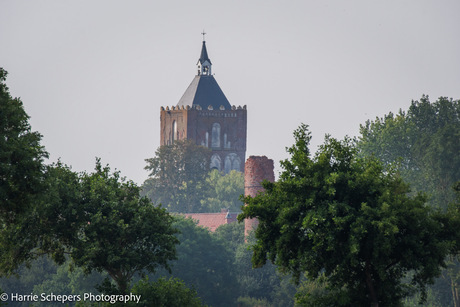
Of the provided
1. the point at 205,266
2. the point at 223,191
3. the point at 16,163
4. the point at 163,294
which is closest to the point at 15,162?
the point at 16,163

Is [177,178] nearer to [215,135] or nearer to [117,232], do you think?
[215,135]

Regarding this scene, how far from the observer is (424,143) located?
3024 inches

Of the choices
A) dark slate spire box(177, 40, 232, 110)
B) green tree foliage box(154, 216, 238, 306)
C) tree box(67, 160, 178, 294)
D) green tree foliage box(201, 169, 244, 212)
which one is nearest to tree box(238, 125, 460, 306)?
tree box(67, 160, 178, 294)

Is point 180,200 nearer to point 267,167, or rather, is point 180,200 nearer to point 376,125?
point 376,125

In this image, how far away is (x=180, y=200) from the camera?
107 meters

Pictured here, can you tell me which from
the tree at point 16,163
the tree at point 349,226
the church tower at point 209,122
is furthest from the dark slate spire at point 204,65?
the tree at point 16,163

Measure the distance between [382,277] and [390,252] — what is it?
2.92ft

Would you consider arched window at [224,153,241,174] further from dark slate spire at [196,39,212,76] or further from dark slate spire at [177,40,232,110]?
dark slate spire at [196,39,212,76]

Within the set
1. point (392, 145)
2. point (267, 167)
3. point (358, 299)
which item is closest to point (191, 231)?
point (267, 167)

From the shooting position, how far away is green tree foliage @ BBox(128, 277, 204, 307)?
30.9m

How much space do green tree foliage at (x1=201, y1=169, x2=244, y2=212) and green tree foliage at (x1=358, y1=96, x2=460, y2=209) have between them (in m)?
26.8

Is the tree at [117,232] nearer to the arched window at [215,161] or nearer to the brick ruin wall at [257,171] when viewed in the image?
the brick ruin wall at [257,171]

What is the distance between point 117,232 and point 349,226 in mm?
8976

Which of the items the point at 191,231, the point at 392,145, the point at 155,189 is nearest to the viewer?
the point at 191,231
